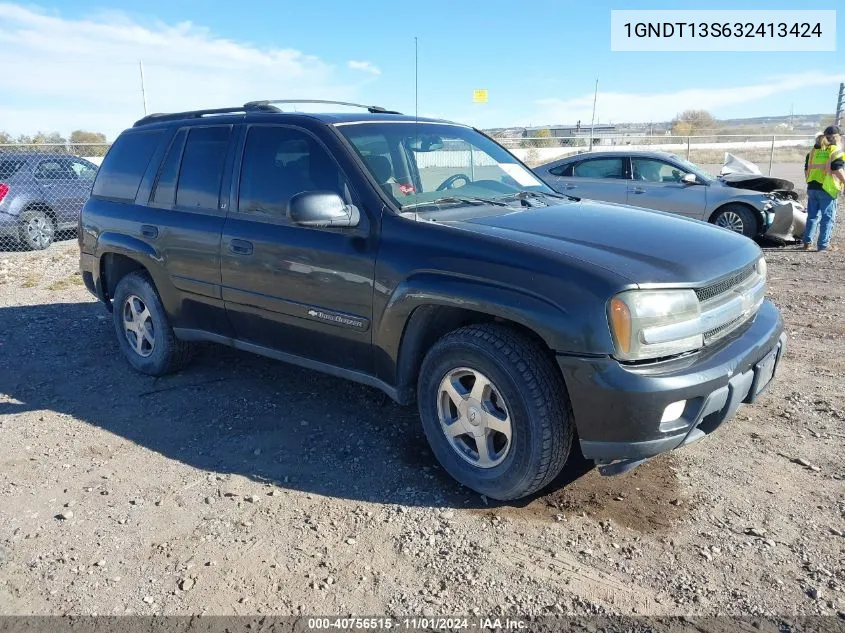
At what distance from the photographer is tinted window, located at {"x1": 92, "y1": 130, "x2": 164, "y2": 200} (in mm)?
4926

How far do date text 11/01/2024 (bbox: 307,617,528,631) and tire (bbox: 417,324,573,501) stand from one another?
72 centimetres

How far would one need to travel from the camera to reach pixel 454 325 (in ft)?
11.4

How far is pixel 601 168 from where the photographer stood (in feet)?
34.2

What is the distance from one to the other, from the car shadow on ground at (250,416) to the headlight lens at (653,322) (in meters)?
1.01

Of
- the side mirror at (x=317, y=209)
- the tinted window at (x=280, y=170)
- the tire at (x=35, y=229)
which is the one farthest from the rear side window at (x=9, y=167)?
the side mirror at (x=317, y=209)

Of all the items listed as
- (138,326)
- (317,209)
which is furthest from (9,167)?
(317,209)

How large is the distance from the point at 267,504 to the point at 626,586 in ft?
5.70

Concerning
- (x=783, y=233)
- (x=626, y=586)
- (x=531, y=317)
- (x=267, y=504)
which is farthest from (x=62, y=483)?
(x=783, y=233)

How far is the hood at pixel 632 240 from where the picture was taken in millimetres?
2924

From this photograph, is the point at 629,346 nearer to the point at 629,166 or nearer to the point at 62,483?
the point at 62,483

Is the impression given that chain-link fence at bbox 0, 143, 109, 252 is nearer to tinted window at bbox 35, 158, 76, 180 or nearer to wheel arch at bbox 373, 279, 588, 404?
tinted window at bbox 35, 158, 76, 180

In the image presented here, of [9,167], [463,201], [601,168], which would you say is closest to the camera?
[463,201]

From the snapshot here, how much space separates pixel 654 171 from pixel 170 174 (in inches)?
303

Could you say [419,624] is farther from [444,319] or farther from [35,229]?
[35,229]
